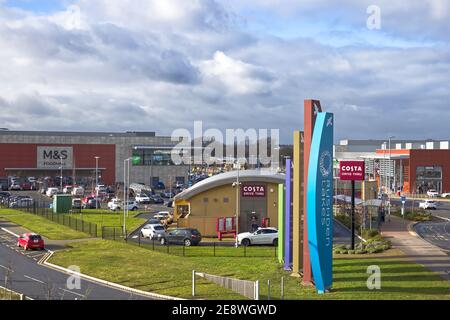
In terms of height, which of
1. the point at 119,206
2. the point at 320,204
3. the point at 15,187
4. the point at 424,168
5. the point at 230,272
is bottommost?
the point at 230,272

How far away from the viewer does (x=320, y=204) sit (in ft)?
70.2

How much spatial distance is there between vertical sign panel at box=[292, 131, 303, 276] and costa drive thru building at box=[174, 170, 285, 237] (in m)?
20.7

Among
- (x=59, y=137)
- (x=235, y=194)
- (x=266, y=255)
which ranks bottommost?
(x=266, y=255)

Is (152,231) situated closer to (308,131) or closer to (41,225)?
(41,225)

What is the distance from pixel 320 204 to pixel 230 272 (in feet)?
23.4

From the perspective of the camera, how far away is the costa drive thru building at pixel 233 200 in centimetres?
4612

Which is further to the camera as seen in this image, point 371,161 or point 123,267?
point 371,161

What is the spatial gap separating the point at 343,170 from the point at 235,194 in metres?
16.5

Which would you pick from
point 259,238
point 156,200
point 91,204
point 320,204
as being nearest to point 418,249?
point 259,238

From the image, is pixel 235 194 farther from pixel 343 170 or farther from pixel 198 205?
pixel 343 170

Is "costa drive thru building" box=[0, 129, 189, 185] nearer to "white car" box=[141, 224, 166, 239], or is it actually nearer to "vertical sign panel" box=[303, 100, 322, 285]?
"white car" box=[141, 224, 166, 239]

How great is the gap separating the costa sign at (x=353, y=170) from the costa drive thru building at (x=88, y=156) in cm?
6521
